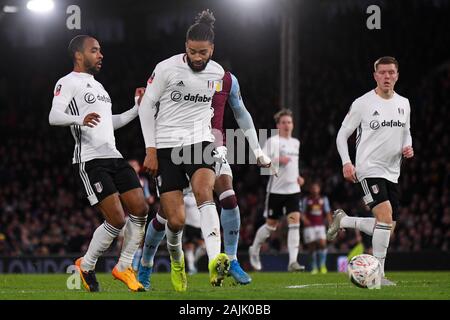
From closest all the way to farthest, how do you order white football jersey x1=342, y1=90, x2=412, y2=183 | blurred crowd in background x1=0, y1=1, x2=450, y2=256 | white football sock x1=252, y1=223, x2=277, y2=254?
white football jersey x1=342, y1=90, x2=412, y2=183, white football sock x1=252, y1=223, x2=277, y2=254, blurred crowd in background x1=0, y1=1, x2=450, y2=256

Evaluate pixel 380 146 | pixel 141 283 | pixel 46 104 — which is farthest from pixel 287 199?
pixel 46 104

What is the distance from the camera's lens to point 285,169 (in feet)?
52.4

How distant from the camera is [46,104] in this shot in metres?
31.5

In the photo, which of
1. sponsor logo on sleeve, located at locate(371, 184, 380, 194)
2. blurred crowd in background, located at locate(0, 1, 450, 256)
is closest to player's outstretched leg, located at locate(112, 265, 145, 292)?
sponsor logo on sleeve, located at locate(371, 184, 380, 194)

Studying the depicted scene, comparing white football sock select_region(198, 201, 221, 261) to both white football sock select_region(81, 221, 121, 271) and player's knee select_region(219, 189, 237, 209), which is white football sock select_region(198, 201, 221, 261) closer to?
player's knee select_region(219, 189, 237, 209)

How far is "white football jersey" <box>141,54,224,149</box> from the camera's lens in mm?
9031

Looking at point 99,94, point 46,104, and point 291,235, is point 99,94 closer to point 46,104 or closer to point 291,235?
point 291,235

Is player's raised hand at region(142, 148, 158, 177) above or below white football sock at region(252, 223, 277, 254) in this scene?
above

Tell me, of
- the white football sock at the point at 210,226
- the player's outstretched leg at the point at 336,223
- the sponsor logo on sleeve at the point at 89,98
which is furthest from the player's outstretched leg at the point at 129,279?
the player's outstretched leg at the point at 336,223

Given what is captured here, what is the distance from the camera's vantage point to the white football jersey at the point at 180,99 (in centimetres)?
903

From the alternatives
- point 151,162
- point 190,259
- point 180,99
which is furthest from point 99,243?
point 190,259

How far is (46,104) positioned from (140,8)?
16.3 ft

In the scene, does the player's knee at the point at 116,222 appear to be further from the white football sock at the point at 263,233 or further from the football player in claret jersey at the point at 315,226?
the football player in claret jersey at the point at 315,226

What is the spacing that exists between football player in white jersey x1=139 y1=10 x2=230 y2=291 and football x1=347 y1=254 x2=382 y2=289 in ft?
3.90
